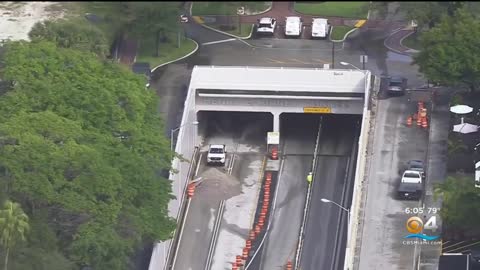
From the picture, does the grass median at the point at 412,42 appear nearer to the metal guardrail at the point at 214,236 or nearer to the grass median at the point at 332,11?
the grass median at the point at 332,11

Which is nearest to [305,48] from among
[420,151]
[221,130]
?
[221,130]

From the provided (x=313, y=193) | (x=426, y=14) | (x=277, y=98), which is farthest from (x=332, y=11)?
(x=313, y=193)

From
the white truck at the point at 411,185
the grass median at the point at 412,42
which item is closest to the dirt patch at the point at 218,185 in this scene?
the white truck at the point at 411,185

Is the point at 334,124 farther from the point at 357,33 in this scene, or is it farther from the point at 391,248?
the point at 391,248

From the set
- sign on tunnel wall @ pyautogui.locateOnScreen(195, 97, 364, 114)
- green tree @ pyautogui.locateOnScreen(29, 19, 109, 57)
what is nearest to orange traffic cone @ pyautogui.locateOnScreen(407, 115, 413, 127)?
sign on tunnel wall @ pyautogui.locateOnScreen(195, 97, 364, 114)

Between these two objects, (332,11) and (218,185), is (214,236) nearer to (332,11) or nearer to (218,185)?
(218,185)

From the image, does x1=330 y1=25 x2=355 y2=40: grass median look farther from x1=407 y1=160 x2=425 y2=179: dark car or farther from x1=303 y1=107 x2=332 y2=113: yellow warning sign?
x1=407 y1=160 x2=425 y2=179: dark car
